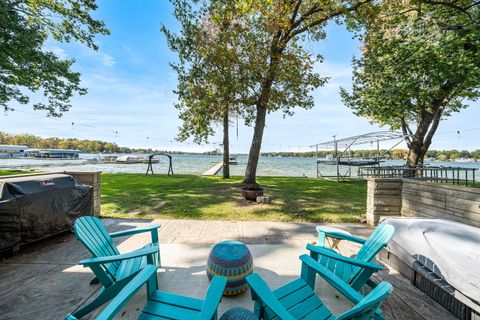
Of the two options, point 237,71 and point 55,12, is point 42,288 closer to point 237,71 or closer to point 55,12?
point 237,71

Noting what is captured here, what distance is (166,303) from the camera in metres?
1.83

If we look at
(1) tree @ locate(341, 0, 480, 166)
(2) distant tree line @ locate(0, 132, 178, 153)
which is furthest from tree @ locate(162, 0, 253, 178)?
(2) distant tree line @ locate(0, 132, 178, 153)

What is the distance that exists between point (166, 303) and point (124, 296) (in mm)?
454

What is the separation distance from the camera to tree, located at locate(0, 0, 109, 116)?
9.68 metres

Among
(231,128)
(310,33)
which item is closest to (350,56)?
(310,33)

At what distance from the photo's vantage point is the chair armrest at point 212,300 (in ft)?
4.60

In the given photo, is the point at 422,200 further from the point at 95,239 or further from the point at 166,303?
the point at 95,239

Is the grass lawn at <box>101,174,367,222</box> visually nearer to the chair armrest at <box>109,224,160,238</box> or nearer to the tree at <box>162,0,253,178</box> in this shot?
the chair armrest at <box>109,224,160,238</box>

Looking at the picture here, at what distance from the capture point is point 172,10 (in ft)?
30.7

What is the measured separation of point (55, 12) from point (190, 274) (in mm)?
16171

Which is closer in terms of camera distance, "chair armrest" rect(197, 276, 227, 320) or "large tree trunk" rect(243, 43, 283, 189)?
"chair armrest" rect(197, 276, 227, 320)

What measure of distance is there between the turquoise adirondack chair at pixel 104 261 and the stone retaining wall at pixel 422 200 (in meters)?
4.77

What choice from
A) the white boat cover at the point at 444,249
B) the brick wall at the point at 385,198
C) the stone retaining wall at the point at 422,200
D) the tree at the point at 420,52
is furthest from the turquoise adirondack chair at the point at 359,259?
the tree at the point at 420,52

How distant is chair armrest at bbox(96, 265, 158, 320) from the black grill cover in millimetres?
3051
